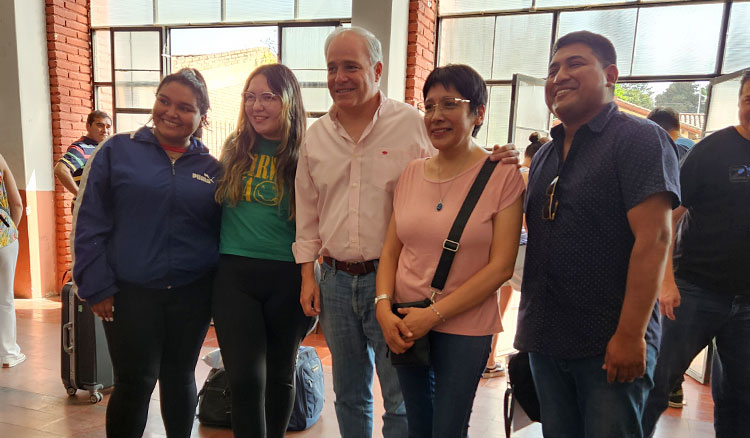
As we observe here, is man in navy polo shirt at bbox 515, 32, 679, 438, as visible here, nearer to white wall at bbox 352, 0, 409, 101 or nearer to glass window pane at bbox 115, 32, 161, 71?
white wall at bbox 352, 0, 409, 101

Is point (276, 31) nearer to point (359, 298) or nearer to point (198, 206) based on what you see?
point (198, 206)

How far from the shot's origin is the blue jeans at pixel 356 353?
5.42 ft

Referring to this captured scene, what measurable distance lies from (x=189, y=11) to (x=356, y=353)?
213 inches

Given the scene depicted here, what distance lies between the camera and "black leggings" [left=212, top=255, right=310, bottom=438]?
1796mm

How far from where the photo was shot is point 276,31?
5461 mm

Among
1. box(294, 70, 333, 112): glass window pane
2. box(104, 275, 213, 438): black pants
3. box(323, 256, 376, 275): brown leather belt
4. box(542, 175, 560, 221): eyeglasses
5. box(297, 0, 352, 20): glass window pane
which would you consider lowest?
box(104, 275, 213, 438): black pants

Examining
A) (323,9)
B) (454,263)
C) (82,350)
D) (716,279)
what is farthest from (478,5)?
(82,350)

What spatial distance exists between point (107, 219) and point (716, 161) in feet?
7.45

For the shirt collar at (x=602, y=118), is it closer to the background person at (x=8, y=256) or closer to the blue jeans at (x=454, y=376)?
the blue jeans at (x=454, y=376)

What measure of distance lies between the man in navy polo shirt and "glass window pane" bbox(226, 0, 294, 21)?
15.3 ft

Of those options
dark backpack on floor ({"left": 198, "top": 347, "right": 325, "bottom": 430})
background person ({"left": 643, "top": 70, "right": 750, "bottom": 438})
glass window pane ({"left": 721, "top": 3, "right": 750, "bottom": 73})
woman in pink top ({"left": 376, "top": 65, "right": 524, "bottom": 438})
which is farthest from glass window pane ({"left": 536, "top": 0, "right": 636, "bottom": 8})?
dark backpack on floor ({"left": 198, "top": 347, "right": 325, "bottom": 430})

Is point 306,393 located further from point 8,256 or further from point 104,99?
point 104,99

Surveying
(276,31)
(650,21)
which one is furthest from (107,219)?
(650,21)

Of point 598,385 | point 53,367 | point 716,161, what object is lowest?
point 53,367
